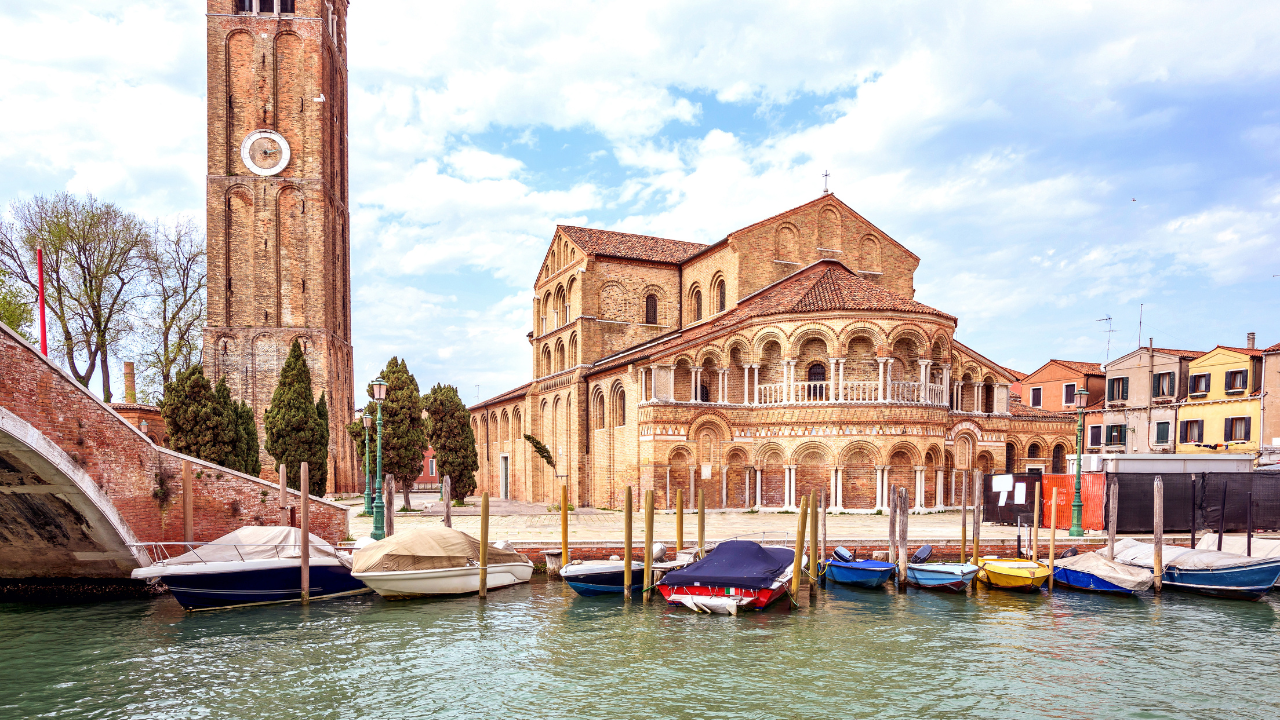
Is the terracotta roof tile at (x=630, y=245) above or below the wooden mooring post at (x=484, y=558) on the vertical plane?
above

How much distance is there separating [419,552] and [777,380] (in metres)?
17.7

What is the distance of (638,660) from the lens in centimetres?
1270

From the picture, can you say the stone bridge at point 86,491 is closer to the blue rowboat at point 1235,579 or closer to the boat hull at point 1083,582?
the boat hull at point 1083,582

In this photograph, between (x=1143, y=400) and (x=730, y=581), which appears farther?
(x=1143, y=400)

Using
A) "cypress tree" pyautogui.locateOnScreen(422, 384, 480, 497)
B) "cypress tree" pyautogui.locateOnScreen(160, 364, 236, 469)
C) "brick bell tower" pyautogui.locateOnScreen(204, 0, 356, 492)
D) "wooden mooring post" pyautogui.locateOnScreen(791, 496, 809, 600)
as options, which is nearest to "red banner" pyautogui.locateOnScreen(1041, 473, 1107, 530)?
"wooden mooring post" pyautogui.locateOnScreen(791, 496, 809, 600)

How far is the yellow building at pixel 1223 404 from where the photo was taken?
36.5m

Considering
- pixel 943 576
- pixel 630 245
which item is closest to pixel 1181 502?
pixel 943 576

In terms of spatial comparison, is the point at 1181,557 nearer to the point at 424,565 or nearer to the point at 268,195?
the point at 424,565

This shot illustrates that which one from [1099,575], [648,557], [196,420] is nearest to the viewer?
[648,557]

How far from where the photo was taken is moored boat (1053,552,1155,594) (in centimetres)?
1773

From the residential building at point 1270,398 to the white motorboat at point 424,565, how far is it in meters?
35.0

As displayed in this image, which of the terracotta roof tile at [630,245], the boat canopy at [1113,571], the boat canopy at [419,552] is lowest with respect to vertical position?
the boat canopy at [1113,571]

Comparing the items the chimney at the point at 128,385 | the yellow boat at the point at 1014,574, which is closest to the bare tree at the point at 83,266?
the chimney at the point at 128,385

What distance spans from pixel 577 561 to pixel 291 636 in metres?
7.05
